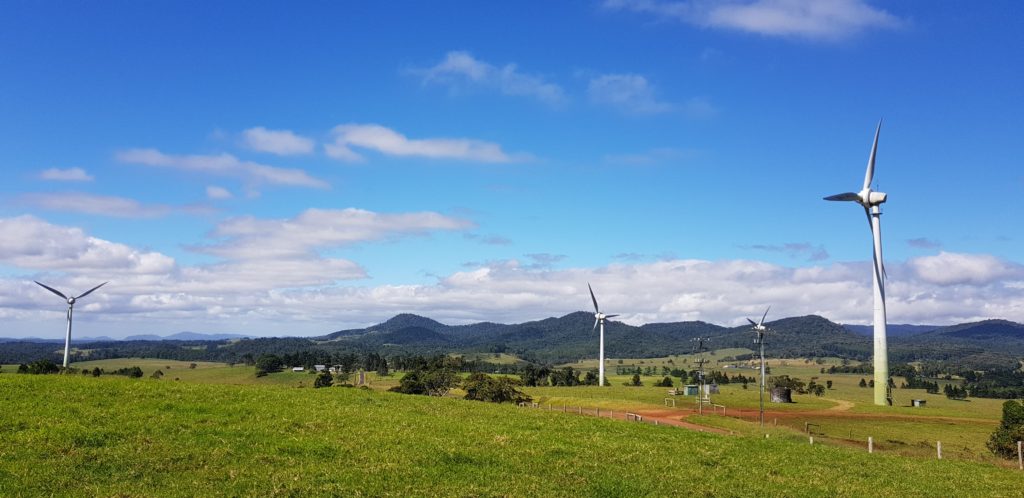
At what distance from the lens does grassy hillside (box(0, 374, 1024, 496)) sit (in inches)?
1006

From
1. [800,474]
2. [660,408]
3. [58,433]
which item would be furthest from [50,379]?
[660,408]

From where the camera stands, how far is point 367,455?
30938mm

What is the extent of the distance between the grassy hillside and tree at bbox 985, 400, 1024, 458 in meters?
26.1


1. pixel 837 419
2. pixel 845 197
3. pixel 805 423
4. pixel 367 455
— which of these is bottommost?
pixel 837 419

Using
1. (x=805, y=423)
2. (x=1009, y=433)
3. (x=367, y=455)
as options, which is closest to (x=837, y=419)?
(x=805, y=423)

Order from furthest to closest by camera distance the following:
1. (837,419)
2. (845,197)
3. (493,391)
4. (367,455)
A: 1. (845,197)
2. (493,391)
3. (837,419)
4. (367,455)

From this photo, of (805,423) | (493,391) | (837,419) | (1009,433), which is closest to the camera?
(1009,433)

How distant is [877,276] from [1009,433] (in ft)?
152

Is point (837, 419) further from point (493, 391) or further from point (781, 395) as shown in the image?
point (493, 391)

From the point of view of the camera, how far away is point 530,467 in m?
30.8

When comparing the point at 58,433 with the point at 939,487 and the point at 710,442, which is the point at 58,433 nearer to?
the point at 710,442

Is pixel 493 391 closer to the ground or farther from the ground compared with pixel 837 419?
farther from the ground

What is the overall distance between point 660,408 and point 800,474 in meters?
68.7

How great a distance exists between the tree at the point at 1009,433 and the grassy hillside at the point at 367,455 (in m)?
26.1
